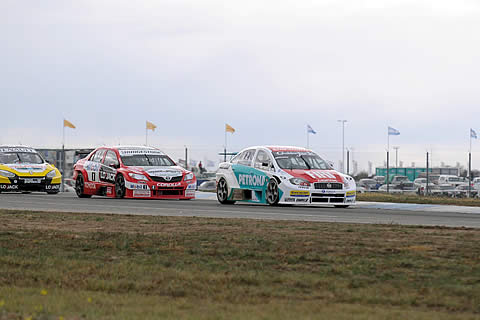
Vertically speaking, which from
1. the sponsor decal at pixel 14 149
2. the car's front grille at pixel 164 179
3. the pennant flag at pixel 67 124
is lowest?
the car's front grille at pixel 164 179

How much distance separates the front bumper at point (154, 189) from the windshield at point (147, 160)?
2.65 feet

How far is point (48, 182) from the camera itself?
26.2 m

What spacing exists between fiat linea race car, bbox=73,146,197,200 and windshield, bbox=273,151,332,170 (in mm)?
3492

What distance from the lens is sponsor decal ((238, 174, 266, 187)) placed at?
825 inches

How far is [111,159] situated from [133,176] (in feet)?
4.40

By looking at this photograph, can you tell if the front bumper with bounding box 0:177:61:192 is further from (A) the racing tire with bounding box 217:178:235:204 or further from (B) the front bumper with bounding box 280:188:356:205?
(B) the front bumper with bounding box 280:188:356:205

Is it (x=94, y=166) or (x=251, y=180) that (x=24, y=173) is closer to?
(x=94, y=166)

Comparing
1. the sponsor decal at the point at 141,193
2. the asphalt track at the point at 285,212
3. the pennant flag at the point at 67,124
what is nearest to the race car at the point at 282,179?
the asphalt track at the point at 285,212

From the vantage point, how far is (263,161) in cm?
2112

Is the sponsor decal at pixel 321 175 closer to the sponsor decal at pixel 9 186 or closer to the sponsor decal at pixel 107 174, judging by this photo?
the sponsor decal at pixel 107 174

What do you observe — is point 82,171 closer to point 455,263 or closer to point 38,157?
point 38,157

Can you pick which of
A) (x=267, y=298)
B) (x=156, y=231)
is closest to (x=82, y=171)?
(x=156, y=231)

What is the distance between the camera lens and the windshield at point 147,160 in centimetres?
2362

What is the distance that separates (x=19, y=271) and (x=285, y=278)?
2.80m
